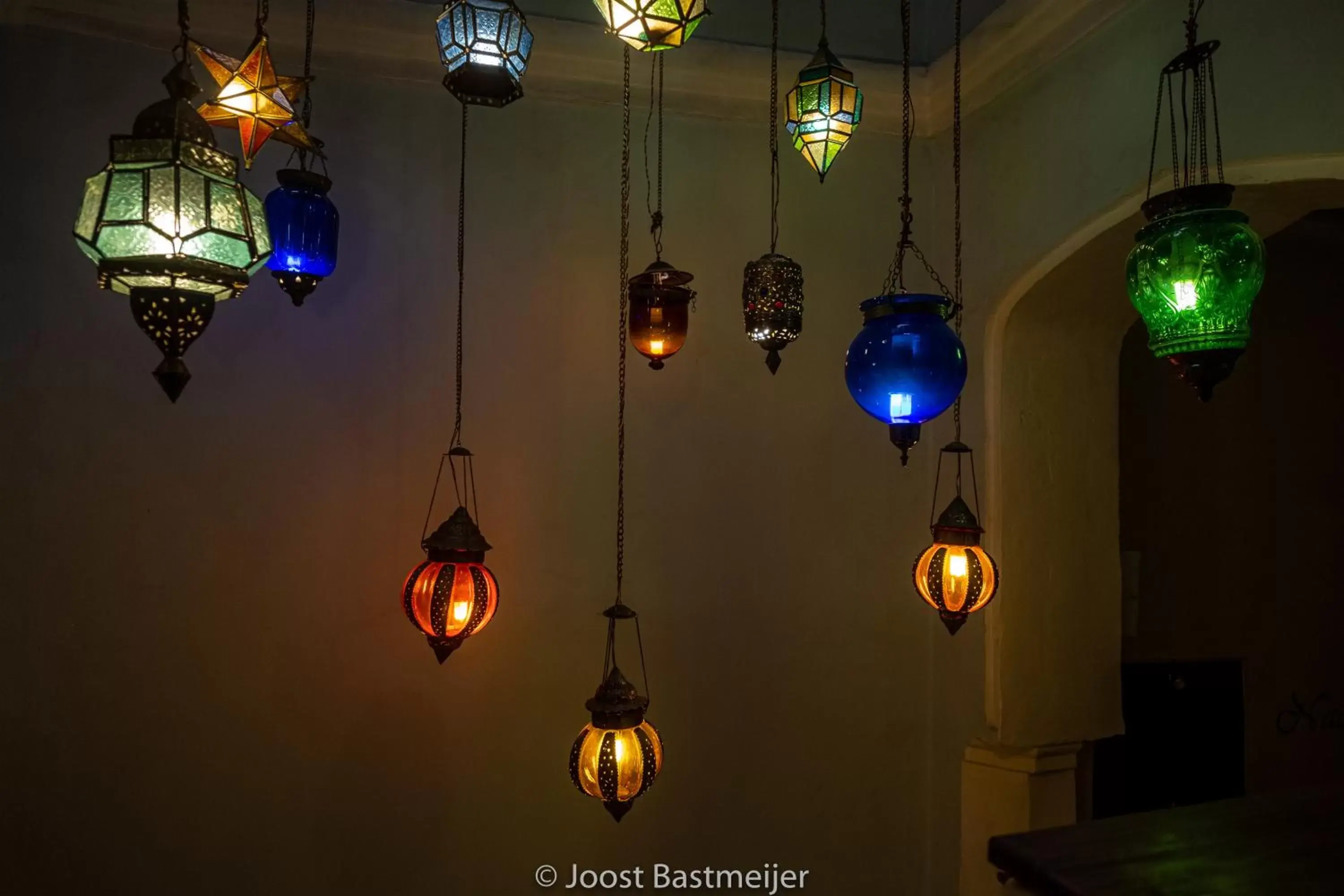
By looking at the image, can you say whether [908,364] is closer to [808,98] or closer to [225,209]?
[808,98]

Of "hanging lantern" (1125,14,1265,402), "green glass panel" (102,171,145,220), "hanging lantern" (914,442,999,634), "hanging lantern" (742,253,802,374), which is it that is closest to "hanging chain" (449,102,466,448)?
"hanging lantern" (742,253,802,374)

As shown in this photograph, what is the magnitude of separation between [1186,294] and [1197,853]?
1147mm

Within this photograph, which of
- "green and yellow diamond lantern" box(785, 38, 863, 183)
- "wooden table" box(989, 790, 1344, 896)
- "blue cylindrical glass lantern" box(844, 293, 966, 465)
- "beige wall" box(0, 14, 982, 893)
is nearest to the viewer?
"wooden table" box(989, 790, 1344, 896)

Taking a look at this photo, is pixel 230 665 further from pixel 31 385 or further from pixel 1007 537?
pixel 1007 537

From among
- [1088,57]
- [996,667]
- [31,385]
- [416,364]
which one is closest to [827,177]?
[1088,57]

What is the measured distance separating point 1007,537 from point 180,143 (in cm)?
304

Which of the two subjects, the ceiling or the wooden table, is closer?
the wooden table

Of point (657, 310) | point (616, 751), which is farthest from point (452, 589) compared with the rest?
point (657, 310)

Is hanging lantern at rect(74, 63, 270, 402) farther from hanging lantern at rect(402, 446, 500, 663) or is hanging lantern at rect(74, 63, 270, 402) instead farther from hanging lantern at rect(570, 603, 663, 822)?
hanging lantern at rect(570, 603, 663, 822)

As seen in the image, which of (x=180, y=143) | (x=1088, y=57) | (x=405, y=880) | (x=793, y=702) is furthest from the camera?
(x=793, y=702)

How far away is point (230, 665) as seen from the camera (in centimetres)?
314

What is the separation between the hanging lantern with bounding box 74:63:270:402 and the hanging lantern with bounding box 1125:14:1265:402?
197cm

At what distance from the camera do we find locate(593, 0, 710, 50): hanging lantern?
6.54ft

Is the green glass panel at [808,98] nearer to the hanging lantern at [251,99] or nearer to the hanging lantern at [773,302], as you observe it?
the hanging lantern at [773,302]
